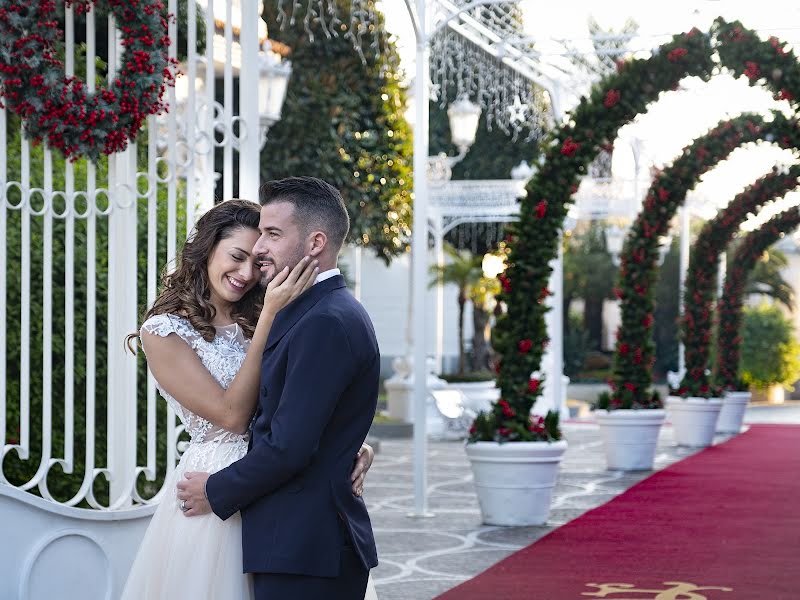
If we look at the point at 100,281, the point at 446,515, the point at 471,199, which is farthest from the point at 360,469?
the point at 471,199

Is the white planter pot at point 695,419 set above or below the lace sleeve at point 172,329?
below

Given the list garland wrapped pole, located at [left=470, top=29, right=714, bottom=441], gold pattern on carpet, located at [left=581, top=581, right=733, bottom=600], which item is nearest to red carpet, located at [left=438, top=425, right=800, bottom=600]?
gold pattern on carpet, located at [left=581, top=581, right=733, bottom=600]

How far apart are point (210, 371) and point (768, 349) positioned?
2548 cm

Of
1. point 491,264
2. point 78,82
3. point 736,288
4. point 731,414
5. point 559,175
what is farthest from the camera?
point 491,264

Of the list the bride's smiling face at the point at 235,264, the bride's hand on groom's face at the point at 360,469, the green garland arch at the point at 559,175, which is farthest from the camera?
the green garland arch at the point at 559,175

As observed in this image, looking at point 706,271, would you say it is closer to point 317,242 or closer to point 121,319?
point 121,319

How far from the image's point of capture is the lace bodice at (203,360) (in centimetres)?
350

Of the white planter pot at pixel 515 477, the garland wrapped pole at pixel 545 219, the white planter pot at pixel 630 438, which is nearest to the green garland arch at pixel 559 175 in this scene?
the garland wrapped pole at pixel 545 219

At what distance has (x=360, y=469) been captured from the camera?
3.25 metres

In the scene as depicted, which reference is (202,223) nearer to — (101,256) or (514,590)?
(101,256)

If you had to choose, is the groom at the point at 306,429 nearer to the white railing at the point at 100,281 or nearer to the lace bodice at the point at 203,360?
the lace bodice at the point at 203,360

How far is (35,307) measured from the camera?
246 inches

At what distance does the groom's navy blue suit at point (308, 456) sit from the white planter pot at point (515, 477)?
18.8 feet

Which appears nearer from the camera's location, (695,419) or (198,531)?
(198,531)
